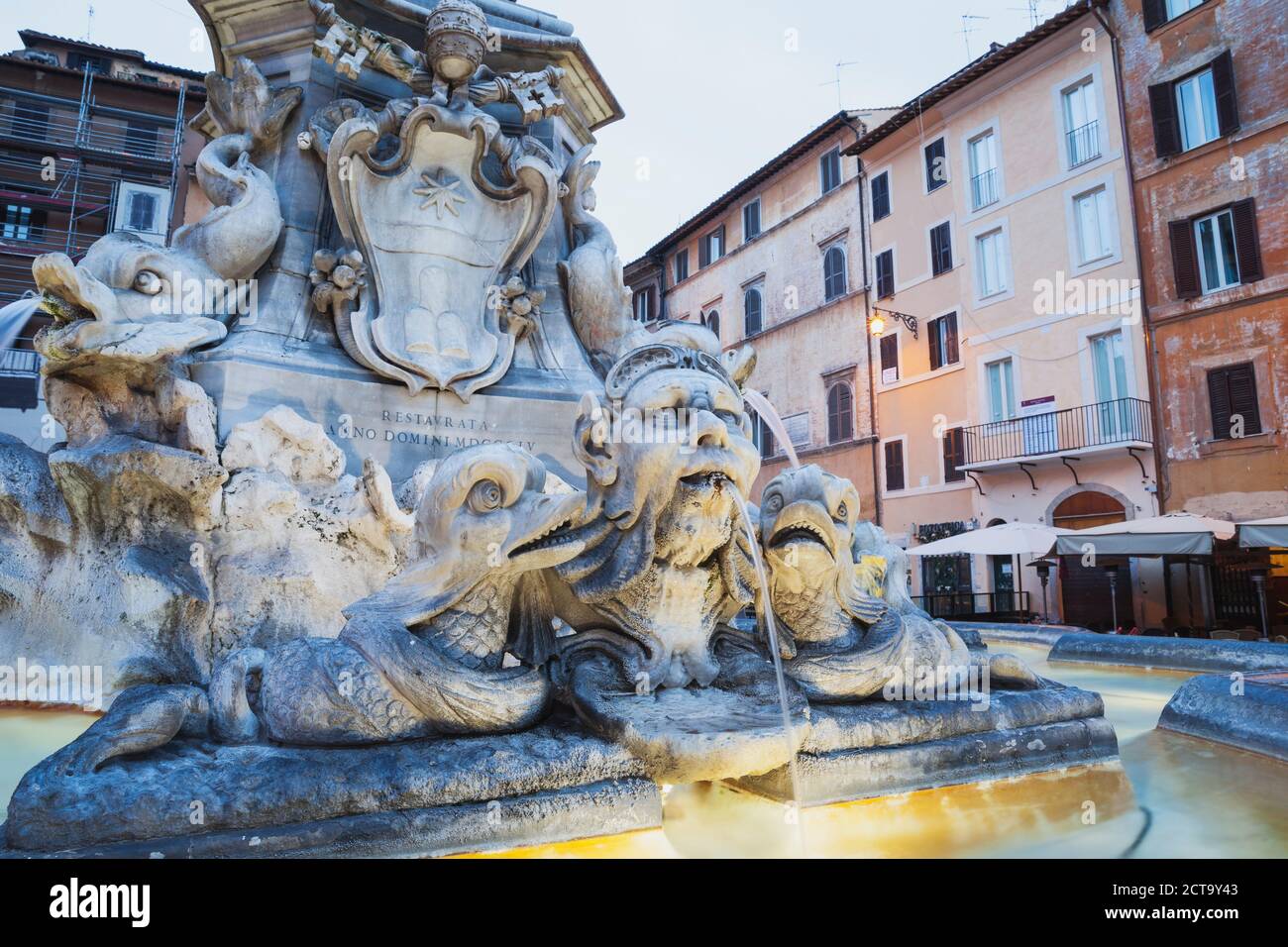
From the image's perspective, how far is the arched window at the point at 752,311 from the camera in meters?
29.7

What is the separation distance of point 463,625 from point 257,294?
10.2ft

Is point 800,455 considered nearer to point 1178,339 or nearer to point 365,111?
point 1178,339

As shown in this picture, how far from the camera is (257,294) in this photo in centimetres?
464

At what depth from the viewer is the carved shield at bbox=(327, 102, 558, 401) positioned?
14.9 ft

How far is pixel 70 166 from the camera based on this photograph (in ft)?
92.8

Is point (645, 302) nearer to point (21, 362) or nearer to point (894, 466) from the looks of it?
point (894, 466)

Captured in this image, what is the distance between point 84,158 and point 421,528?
31725 millimetres

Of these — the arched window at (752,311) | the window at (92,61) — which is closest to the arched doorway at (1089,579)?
the arched window at (752,311)

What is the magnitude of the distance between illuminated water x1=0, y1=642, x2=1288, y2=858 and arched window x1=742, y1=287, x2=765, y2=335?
2742cm

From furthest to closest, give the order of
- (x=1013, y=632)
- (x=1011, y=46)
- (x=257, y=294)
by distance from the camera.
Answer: (x=1011, y=46) < (x=1013, y=632) < (x=257, y=294)

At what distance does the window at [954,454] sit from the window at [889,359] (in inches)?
105

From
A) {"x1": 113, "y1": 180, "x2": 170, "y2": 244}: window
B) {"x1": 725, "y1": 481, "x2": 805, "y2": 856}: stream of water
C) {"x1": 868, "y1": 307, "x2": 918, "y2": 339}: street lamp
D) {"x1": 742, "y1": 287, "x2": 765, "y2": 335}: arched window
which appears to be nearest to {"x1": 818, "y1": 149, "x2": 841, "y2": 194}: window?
{"x1": 742, "y1": 287, "x2": 765, "y2": 335}: arched window

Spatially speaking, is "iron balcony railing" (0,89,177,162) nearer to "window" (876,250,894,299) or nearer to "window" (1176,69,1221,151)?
"window" (876,250,894,299)

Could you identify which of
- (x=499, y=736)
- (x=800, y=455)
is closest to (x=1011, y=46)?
(x=800, y=455)
